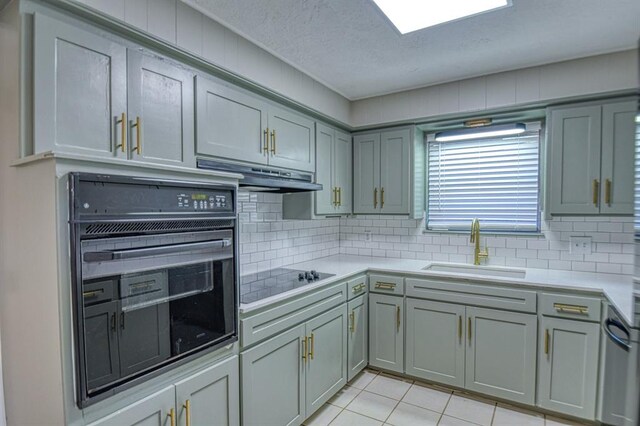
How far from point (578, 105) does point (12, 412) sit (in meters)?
3.65

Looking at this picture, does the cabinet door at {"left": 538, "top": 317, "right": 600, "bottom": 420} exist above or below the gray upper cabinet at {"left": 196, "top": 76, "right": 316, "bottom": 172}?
below

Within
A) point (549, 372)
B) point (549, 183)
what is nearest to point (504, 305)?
point (549, 372)

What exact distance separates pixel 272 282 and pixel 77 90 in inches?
60.7

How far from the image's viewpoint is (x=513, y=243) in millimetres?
2994

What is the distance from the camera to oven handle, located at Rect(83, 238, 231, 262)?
3.81 feet

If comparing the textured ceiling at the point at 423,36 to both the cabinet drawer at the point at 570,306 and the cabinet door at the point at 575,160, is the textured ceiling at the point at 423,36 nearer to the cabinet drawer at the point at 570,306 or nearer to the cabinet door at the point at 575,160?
the cabinet door at the point at 575,160

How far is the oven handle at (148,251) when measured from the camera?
45.8 inches

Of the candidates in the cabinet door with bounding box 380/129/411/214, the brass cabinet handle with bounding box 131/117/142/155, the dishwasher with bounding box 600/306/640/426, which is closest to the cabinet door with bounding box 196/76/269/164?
the brass cabinet handle with bounding box 131/117/142/155

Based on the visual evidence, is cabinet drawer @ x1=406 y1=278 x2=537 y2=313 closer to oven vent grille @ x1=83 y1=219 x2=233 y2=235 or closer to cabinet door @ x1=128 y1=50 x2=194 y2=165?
oven vent grille @ x1=83 y1=219 x2=233 y2=235

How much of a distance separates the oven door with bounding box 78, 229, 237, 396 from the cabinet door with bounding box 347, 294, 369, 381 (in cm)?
131

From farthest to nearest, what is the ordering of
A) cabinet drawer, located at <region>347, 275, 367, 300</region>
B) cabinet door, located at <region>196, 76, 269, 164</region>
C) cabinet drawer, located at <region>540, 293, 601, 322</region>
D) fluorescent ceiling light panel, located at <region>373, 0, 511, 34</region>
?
cabinet drawer, located at <region>347, 275, 367, 300</region> → cabinet drawer, located at <region>540, 293, 601, 322</region> → cabinet door, located at <region>196, 76, 269, 164</region> → fluorescent ceiling light panel, located at <region>373, 0, 511, 34</region>

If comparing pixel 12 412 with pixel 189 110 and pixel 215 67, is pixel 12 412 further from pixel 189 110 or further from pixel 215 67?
pixel 215 67

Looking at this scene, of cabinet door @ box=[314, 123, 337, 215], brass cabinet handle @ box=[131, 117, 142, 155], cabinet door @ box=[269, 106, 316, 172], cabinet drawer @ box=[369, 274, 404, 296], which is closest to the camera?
brass cabinet handle @ box=[131, 117, 142, 155]

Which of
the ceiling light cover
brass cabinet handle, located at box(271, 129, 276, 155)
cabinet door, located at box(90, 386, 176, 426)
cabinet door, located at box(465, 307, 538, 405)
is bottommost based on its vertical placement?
cabinet door, located at box(465, 307, 538, 405)
